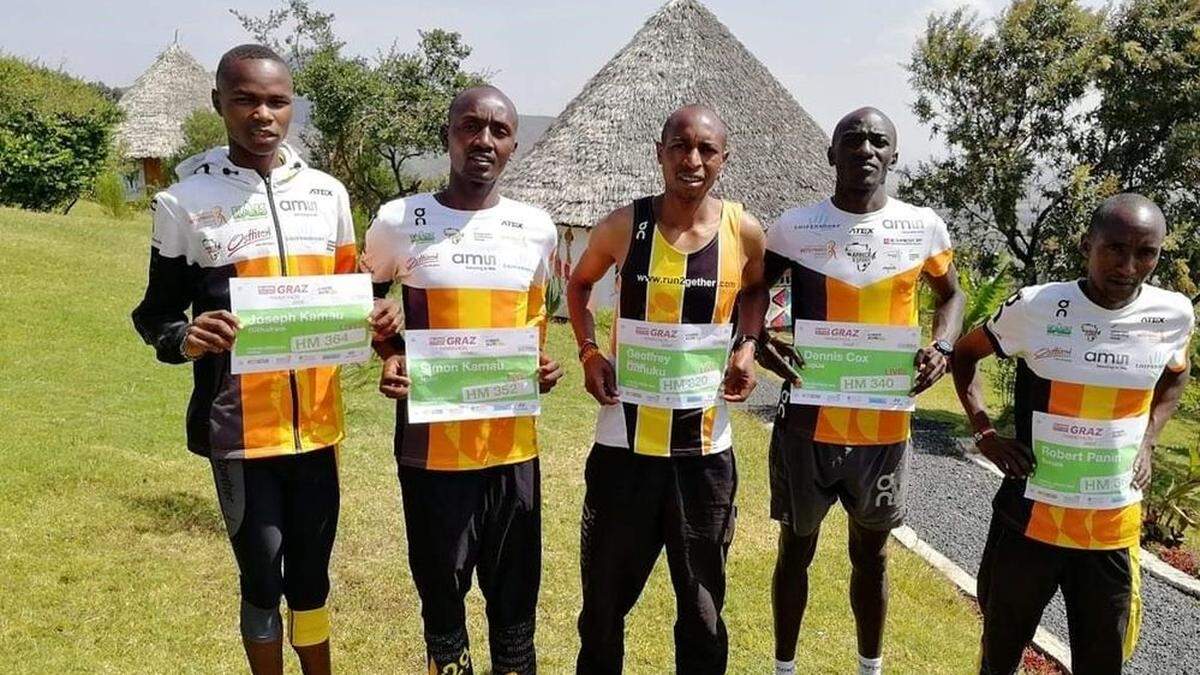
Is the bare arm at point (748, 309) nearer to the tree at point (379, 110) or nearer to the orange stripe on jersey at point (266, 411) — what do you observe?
the orange stripe on jersey at point (266, 411)

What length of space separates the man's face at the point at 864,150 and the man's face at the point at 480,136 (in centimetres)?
125

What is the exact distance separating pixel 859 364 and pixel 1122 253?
948 mm

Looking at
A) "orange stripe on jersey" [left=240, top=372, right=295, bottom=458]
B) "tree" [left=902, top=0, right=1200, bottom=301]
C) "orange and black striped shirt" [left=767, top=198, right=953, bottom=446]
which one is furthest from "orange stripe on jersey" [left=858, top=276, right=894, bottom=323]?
"tree" [left=902, top=0, right=1200, bottom=301]

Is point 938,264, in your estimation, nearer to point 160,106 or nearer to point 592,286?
point 592,286

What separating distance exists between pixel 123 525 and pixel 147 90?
3382 cm

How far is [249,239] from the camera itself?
285cm

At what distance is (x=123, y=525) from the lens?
5621 millimetres

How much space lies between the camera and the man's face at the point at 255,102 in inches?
110

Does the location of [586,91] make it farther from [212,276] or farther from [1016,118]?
[212,276]

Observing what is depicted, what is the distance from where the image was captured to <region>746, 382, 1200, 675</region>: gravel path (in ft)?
17.7

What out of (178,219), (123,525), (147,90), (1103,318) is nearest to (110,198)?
(147,90)

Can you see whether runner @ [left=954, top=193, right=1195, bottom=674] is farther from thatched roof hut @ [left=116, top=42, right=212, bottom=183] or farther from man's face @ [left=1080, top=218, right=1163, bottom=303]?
thatched roof hut @ [left=116, top=42, right=212, bottom=183]

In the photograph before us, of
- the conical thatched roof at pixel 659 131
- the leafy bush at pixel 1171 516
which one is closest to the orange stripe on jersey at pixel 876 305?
the leafy bush at pixel 1171 516

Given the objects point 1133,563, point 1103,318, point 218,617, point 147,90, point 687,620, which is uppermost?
point 147,90
